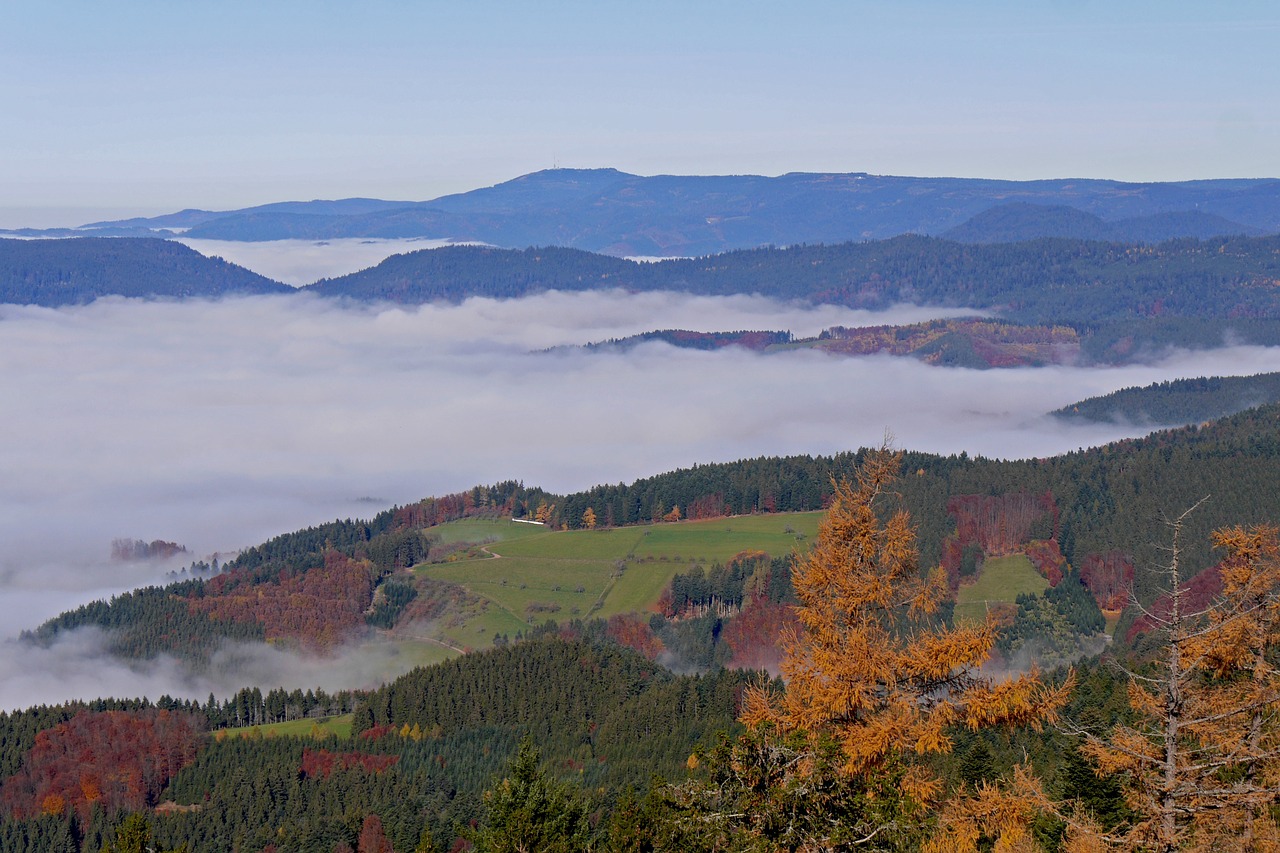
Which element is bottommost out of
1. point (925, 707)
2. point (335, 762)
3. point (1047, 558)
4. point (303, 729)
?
point (303, 729)

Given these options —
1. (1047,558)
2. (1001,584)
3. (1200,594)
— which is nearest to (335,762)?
(1200,594)

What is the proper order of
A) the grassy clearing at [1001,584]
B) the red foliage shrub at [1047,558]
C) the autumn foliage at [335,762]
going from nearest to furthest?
the autumn foliage at [335,762]
the grassy clearing at [1001,584]
the red foliage shrub at [1047,558]

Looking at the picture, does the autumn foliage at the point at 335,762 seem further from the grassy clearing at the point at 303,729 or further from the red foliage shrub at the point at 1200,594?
the red foliage shrub at the point at 1200,594

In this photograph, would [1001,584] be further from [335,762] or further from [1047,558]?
[335,762]

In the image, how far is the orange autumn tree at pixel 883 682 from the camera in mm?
28469

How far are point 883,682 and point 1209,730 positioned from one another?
6.88 meters

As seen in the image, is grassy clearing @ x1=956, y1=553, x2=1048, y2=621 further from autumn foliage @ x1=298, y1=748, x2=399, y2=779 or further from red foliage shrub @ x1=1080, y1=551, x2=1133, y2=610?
autumn foliage @ x1=298, y1=748, x2=399, y2=779

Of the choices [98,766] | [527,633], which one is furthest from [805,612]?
[527,633]

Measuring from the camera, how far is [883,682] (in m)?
30.1

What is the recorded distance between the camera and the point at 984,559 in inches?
7584

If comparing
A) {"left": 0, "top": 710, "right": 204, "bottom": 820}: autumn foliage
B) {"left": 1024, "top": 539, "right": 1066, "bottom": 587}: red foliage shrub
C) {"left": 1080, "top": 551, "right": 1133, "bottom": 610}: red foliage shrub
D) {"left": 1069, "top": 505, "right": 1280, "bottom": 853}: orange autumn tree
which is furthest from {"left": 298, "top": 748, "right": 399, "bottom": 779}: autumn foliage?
{"left": 1080, "top": 551, "right": 1133, "bottom": 610}: red foliage shrub

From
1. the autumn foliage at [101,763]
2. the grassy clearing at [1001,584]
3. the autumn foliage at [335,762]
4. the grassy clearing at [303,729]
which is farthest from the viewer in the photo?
the grassy clearing at [1001,584]

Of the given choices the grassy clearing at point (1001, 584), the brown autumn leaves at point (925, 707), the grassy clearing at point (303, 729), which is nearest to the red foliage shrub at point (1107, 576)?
the grassy clearing at point (1001, 584)

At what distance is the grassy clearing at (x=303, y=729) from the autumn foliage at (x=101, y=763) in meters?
4.82
